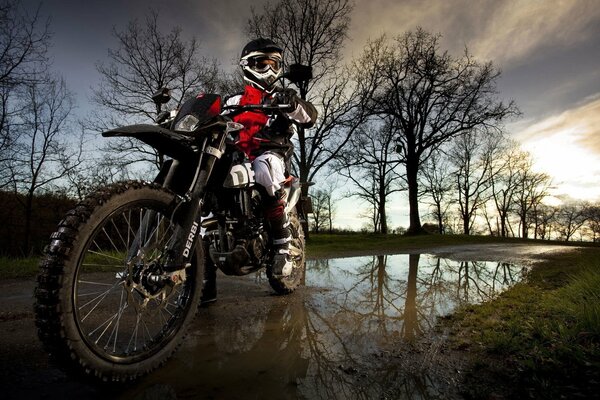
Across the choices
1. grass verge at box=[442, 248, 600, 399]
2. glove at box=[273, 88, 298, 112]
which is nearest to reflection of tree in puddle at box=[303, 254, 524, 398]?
grass verge at box=[442, 248, 600, 399]

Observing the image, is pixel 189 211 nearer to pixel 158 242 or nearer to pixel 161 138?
pixel 158 242

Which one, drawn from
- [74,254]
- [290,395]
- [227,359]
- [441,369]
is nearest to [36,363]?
[74,254]

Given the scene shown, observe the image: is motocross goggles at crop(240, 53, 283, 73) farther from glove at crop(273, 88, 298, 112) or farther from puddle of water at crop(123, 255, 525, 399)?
puddle of water at crop(123, 255, 525, 399)

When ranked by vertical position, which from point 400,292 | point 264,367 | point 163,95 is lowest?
point 264,367

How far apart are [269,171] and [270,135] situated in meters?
0.59

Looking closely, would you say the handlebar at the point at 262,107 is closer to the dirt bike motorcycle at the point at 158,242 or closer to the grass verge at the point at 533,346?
the dirt bike motorcycle at the point at 158,242

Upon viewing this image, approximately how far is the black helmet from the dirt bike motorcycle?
0.81m

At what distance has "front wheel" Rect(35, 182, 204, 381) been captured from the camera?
5.14 feet

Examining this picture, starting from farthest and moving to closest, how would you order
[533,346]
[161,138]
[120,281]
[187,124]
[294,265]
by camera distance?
[294,265] → [187,124] → [161,138] → [533,346] → [120,281]

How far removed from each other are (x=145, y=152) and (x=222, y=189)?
14.3 metres

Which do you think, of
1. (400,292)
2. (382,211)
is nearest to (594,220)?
(382,211)

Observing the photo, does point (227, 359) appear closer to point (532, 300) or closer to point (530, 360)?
point (530, 360)

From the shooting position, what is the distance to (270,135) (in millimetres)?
3828

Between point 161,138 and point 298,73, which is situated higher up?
point 298,73
